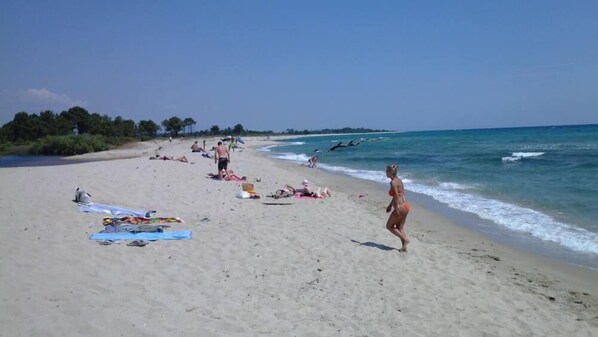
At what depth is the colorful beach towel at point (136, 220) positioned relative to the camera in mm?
7721

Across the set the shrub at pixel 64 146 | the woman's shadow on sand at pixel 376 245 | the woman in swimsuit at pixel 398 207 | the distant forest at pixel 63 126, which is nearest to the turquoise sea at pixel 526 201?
the woman in swimsuit at pixel 398 207

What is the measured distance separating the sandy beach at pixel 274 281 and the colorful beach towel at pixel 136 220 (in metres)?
0.19

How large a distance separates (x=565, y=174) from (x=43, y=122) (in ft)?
202

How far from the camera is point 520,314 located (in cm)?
482

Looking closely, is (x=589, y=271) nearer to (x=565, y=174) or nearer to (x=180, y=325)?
(x=180, y=325)

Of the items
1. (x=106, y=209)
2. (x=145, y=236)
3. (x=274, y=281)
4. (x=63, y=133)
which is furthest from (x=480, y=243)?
(x=63, y=133)

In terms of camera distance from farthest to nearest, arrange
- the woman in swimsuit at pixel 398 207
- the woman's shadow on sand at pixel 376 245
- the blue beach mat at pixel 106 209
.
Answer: the blue beach mat at pixel 106 209, the woman's shadow on sand at pixel 376 245, the woman in swimsuit at pixel 398 207

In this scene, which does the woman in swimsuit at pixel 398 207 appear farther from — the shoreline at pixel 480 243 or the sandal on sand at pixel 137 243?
the sandal on sand at pixel 137 243

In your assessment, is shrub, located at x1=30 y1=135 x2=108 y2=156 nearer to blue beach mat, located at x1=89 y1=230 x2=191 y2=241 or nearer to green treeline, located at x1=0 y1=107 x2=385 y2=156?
green treeline, located at x1=0 y1=107 x2=385 y2=156

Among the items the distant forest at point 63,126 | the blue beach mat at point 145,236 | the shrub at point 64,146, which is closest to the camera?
the blue beach mat at point 145,236

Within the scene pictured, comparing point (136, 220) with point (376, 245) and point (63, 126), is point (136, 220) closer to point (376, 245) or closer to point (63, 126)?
point (376, 245)

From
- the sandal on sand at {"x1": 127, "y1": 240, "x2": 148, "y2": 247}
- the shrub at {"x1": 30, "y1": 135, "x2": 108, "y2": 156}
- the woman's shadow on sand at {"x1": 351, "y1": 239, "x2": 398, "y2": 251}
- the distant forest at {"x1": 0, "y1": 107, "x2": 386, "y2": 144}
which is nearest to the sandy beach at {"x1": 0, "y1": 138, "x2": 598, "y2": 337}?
the woman's shadow on sand at {"x1": 351, "y1": 239, "x2": 398, "y2": 251}

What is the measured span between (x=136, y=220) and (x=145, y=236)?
1.20m

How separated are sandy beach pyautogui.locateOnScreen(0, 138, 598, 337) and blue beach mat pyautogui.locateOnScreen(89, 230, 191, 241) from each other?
207 mm
